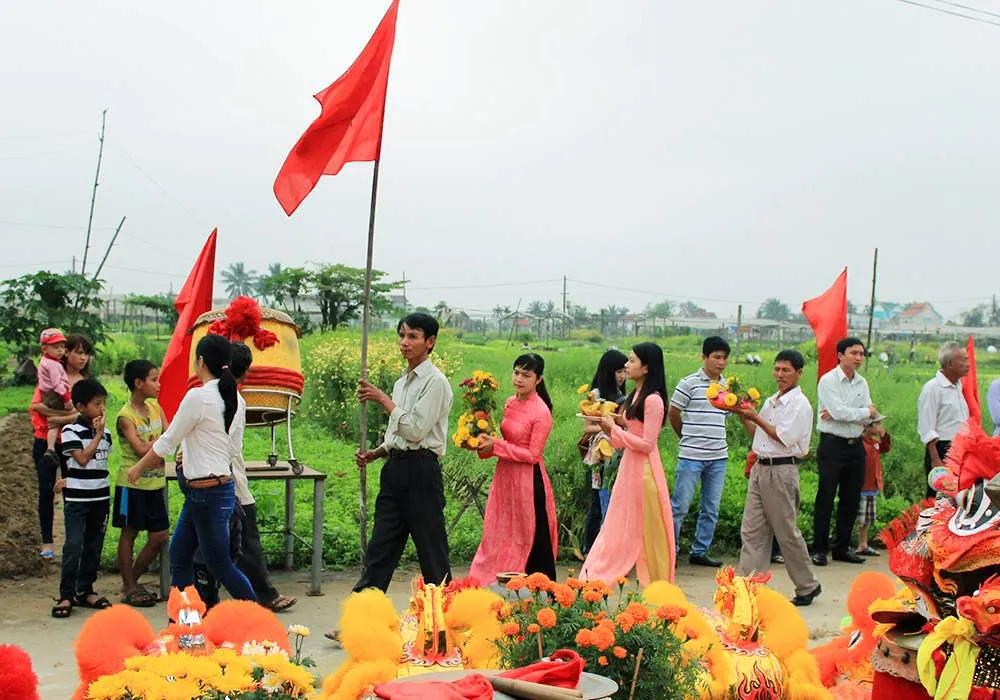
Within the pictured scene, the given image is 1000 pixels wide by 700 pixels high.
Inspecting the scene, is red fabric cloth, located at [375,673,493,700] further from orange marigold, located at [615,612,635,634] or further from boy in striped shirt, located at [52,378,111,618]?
boy in striped shirt, located at [52,378,111,618]

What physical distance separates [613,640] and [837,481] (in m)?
5.74

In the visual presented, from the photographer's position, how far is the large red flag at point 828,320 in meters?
9.94

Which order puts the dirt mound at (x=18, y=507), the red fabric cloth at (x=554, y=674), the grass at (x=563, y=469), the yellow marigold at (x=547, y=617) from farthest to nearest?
1. the grass at (x=563, y=469)
2. the dirt mound at (x=18, y=507)
3. the yellow marigold at (x=547, y=617)
4. the red fabric cloth at (x=554, y=674)

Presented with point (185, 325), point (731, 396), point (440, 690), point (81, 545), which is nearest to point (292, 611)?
point (81, 545)

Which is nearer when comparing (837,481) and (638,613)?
(638,613)

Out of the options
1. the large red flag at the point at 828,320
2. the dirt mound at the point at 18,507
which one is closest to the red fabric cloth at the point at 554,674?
the dirt mound at the point at 18,507

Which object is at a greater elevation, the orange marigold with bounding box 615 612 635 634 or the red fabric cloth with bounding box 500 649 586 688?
the red fabric cloth with bounding box 500 649 586 688

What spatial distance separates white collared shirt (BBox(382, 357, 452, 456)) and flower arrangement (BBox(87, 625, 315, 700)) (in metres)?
2.82

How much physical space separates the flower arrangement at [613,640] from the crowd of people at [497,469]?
2212mm

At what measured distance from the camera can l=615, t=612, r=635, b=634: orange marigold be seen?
11.4 feet

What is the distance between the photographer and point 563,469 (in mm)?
8984

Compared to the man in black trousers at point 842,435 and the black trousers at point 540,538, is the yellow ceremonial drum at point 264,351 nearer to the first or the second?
the black trousers at point 540,538

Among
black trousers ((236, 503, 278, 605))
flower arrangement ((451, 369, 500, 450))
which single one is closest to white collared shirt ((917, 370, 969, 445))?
flower arrangement ((451, 369, 500, 450))

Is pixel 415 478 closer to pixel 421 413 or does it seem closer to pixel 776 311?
pixel 421 413
